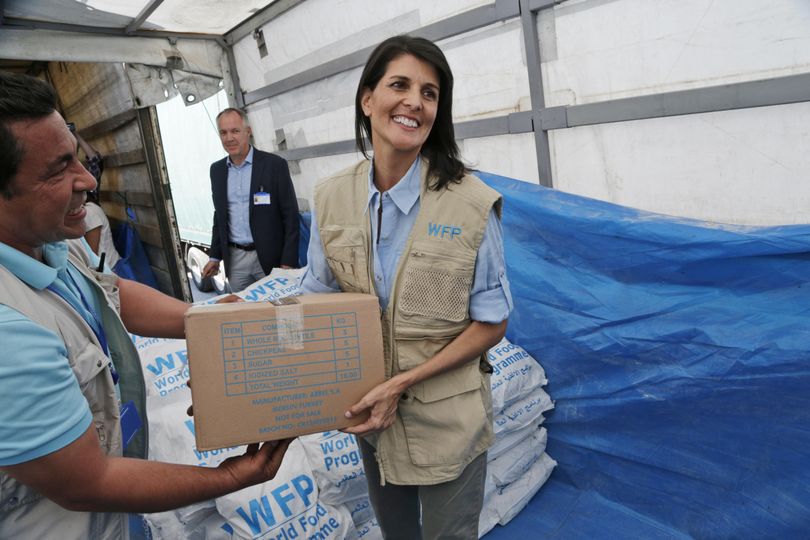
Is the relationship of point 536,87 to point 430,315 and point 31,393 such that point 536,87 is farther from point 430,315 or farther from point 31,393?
point 31,393

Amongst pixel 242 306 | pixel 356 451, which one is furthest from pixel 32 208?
pixel 356 451

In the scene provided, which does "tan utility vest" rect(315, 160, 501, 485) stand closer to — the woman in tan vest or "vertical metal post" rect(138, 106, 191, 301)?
the woman in tan vest

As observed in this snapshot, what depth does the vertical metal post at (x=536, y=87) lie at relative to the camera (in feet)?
6.88

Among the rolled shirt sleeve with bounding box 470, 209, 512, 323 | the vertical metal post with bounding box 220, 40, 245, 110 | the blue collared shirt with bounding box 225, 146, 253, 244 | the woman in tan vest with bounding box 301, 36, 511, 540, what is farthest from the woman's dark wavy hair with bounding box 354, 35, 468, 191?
the vertical metal post with bounding box 220, 40, 245, 110

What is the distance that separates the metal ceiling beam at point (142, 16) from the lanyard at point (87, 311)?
2.48 metres

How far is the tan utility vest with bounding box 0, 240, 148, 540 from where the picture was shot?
2.71 ft

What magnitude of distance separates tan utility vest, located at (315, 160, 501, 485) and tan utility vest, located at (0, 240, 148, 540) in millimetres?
522

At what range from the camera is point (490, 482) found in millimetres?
2158

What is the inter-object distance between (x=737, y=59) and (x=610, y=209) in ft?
1.90

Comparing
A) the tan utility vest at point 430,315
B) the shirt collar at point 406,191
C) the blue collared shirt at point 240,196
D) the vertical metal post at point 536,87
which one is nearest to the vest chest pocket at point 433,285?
the tan utility vest at point 430,315

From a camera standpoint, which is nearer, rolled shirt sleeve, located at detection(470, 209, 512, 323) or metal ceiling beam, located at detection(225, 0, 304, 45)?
rolled shirt sleeve, located at detection(470, 209, 512, 323)

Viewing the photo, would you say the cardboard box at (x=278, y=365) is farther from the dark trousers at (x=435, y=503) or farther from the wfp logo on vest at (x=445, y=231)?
the dark trousers at (x=435, y=503)

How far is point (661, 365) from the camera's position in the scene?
6.03 ft

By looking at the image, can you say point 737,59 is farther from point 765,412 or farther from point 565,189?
point 765,412
